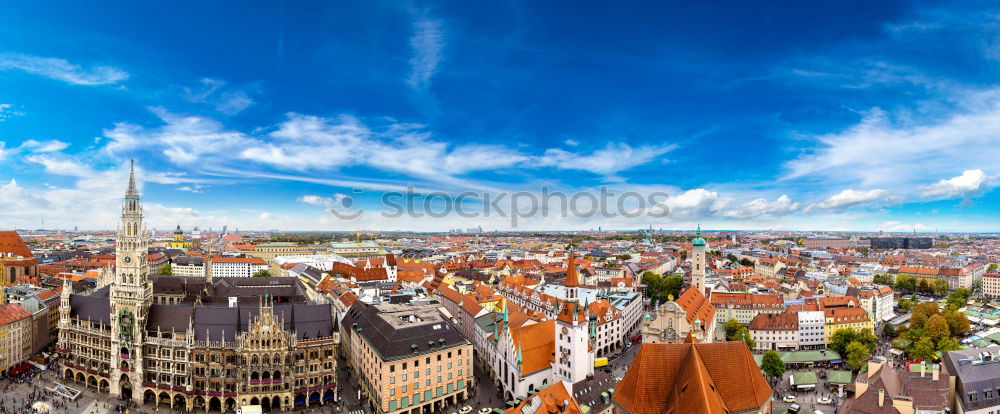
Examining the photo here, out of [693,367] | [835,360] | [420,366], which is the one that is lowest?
[835,360]

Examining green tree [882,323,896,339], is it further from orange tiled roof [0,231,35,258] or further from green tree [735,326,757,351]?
orange tiled roof [0,231,35,258]

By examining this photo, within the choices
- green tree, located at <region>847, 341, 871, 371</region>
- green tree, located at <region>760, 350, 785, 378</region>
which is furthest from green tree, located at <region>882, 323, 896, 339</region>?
green tree, located at <region>760, 350, 785, 378</region>

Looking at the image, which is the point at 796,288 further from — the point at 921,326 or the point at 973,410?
the point at 973,410

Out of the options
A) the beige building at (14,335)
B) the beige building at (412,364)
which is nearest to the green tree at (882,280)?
the beige building at (412,364)

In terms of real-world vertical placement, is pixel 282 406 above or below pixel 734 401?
below

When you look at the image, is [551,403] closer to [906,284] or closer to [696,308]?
[696,308]

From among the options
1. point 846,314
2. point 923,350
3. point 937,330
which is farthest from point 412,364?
point 846,314

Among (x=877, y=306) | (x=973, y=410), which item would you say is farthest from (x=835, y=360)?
(x=877, y=306)
